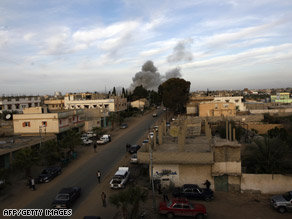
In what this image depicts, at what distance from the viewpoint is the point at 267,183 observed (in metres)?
15.0

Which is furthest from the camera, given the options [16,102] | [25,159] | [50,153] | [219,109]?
[16,102]

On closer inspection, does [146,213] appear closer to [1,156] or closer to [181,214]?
[181,214]

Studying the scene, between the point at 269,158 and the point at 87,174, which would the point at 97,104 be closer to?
the point at 87,174

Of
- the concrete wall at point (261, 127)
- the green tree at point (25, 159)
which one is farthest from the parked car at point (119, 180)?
the concrete wall at point (261, 127)

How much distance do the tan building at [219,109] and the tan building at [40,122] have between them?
24.5 metres

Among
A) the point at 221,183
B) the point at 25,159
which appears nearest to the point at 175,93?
the point at 221,183

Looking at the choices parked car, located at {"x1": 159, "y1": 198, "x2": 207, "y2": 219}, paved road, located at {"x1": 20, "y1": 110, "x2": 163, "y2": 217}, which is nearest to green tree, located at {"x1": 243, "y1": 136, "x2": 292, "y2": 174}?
parked car, located at {"x1": 159, "y1": 198, "x2": 207, "y2": 219}

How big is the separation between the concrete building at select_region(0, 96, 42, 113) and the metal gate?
194 ft

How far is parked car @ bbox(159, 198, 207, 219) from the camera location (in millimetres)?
11914

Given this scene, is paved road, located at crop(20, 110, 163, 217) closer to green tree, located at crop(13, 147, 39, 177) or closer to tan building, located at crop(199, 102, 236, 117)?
green tree, located at crop(13, 147, 39, 177)

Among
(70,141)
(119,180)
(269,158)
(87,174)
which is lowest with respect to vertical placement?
(87,174)

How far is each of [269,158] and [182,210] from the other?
7.70 m

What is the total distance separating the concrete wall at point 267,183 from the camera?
Answer: 14.9 metres

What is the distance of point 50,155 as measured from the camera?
2078 cm
